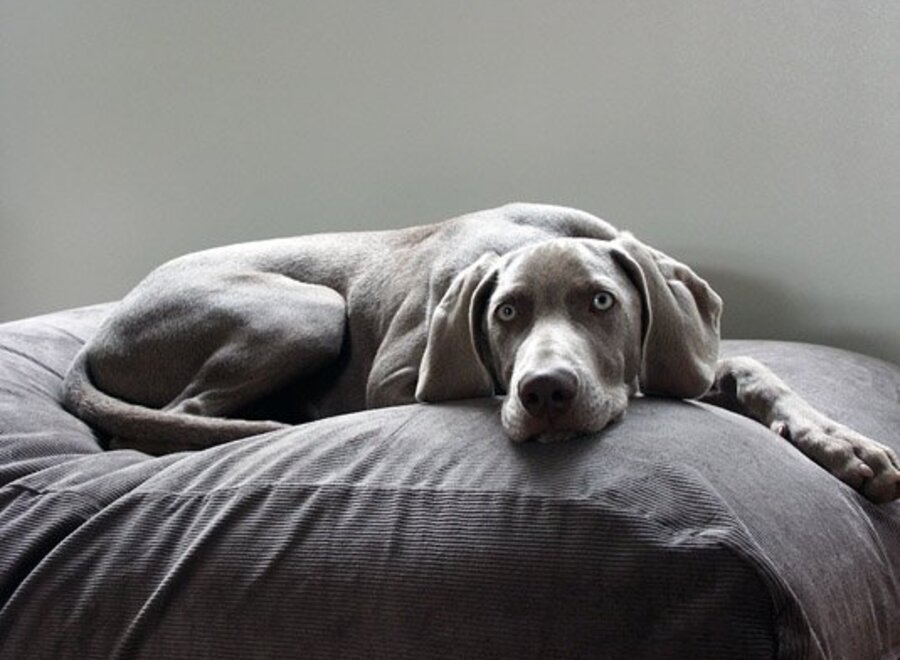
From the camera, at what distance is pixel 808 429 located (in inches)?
78.0

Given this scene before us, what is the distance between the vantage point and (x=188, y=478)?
1844 millimetres

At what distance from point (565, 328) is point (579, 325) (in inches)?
1.4

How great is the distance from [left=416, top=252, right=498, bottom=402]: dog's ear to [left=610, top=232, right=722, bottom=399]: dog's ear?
233 mm

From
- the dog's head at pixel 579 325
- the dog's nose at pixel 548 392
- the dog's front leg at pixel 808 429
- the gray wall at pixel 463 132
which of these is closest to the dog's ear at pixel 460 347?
the dog's head at pixel 579 325

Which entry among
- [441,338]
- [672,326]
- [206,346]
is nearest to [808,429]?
[672,326]

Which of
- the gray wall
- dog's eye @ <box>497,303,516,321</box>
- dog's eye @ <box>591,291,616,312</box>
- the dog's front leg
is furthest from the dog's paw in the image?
the gray wall

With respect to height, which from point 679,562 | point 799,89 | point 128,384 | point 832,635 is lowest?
point 128,384

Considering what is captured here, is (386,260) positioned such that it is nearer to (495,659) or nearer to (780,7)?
(780,7)

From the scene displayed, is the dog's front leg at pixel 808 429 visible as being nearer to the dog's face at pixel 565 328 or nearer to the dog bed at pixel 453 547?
the dog bed at pixel 453 547

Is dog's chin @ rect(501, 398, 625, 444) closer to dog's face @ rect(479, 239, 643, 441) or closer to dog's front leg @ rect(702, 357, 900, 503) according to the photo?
dog's face @ rect(479, 239, 643, 441)

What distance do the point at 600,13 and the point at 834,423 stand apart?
167 cm

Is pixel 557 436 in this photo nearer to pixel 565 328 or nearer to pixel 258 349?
pixel 565 328

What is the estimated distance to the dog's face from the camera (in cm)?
185

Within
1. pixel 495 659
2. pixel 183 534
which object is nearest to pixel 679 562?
pixel 495 659
